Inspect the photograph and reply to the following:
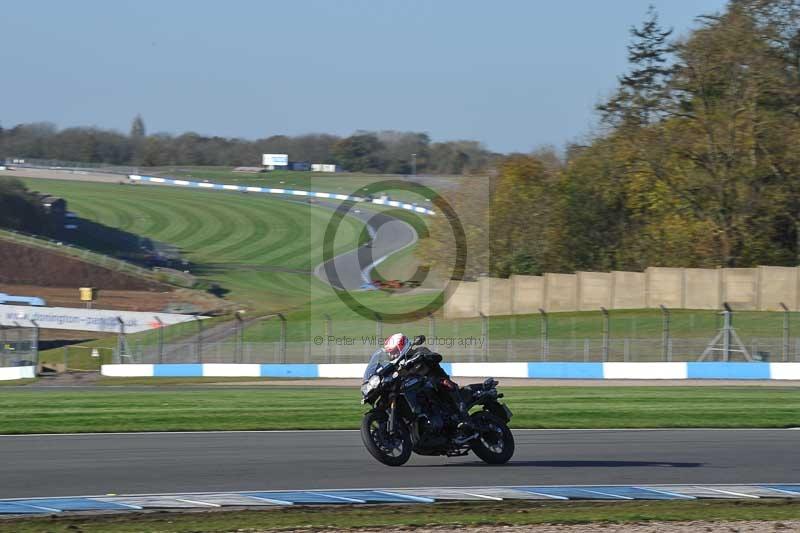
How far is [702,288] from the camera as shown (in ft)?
152

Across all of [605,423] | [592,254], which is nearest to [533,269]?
[592,254]

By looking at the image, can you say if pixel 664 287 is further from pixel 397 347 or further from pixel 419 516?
pixel 419 516

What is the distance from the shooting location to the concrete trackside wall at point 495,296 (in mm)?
50688

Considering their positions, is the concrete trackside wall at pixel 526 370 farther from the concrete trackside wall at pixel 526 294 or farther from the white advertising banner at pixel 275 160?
the white advertising banner at pixel 275 160

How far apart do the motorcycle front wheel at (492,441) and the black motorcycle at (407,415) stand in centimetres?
6

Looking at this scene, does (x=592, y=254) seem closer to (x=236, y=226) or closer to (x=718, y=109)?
(x=718, y=109)

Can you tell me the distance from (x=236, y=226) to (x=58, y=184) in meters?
18.6

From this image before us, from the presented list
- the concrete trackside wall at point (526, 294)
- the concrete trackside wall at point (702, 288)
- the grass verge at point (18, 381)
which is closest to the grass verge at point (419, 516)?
the grass verge at point (18, 381)

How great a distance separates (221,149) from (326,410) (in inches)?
3975

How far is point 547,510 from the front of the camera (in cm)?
991

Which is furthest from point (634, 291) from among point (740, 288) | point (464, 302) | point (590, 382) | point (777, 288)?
point (590, 382)

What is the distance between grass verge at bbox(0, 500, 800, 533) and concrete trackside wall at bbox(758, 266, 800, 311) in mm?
35906

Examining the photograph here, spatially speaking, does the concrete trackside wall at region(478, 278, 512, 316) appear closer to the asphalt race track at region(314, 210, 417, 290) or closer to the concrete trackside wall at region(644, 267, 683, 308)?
the concrete trackside wall at region(644, 267, 683, 308)

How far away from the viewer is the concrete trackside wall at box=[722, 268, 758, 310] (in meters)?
45.2
